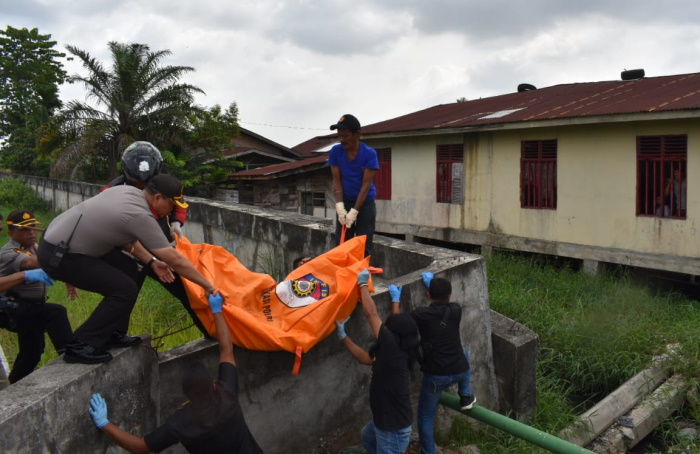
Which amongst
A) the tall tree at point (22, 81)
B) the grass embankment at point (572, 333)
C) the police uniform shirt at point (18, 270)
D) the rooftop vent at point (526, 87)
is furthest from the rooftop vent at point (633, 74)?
the tall tree at point (22, 81)

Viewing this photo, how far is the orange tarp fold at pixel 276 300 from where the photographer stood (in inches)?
138

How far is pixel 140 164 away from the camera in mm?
3686

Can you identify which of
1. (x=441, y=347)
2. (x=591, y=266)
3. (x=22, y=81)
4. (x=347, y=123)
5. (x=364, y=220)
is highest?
(x=22, y=81)

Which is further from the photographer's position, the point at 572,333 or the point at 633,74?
the point at 633,74

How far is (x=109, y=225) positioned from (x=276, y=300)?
115cm

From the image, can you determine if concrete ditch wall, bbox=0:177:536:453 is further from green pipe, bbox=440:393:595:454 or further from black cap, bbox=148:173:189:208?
black cap, bbox=148:173:189:208

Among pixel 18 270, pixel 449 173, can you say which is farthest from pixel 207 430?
pixel 449 173

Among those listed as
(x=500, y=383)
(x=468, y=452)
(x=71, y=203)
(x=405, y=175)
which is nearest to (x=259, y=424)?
(x=468, y=452)

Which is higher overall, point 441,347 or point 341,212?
point 341,212

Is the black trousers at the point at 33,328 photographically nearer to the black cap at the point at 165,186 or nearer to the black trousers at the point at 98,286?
the black trousers at the point at 98,286

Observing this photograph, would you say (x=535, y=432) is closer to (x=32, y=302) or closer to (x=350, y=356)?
(x=350, y=356)

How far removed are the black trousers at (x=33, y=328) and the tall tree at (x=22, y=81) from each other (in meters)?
28.6

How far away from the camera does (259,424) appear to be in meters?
3.76

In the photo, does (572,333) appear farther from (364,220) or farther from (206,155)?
(206,155)
